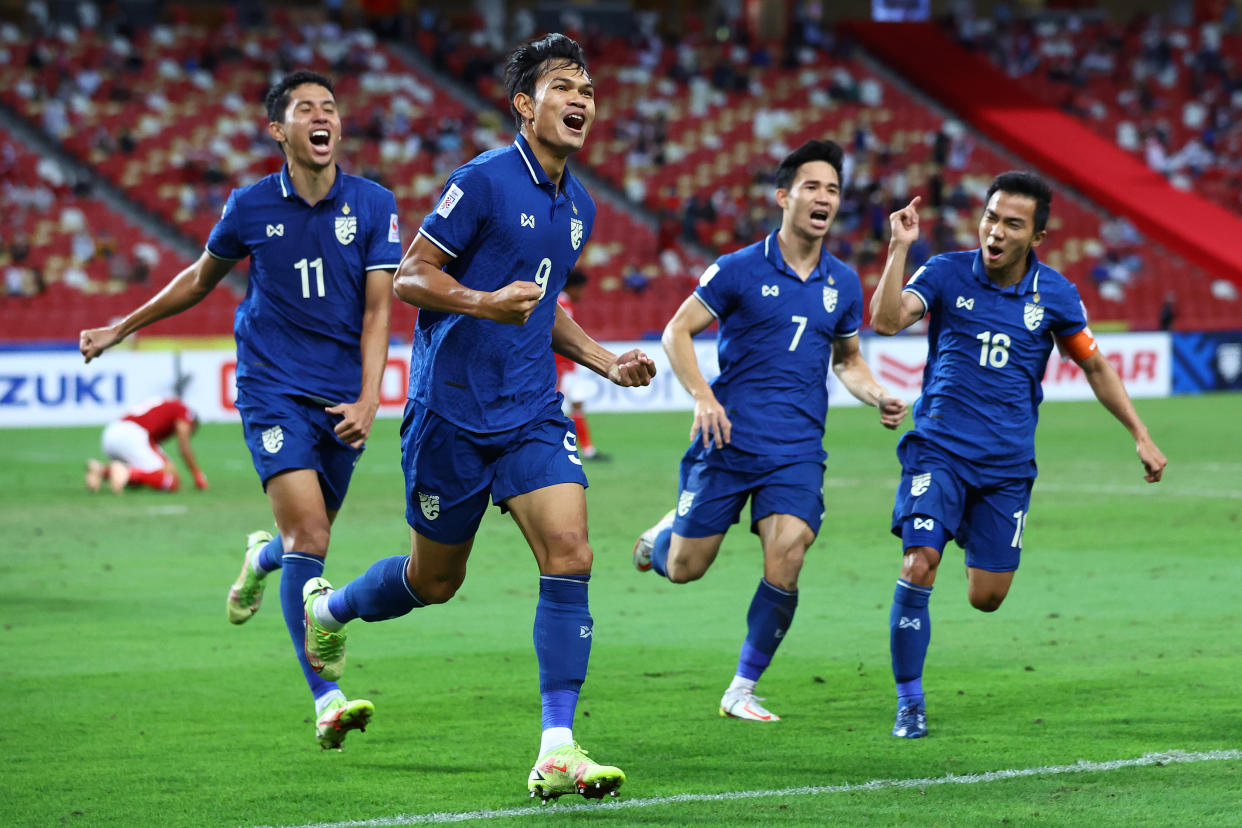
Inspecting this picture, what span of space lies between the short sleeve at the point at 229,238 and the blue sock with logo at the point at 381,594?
60.0 inches

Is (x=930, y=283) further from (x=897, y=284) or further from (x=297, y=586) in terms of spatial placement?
(x=297, y=586)

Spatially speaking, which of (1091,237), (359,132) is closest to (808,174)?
(359,132)

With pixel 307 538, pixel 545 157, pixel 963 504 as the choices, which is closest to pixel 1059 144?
pixel 963 504

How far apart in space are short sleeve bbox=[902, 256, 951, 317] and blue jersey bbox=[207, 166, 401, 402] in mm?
2070

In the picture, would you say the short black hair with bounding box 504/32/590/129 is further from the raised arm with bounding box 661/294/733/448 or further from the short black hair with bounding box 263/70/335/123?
the raised arm with bounding box 661/294/733/448

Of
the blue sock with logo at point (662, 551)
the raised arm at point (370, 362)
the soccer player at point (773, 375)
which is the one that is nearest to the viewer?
the raised arm at point (370, 362)

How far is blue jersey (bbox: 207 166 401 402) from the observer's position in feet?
21.5

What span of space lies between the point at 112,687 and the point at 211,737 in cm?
123

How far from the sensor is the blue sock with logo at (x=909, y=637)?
6.41m

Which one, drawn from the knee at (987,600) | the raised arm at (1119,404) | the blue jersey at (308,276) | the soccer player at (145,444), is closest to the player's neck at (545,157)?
the blue jersey at (308,276)

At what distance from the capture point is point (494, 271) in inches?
213

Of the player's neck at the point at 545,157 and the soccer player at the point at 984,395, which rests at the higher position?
the player's neck at the point at 545,157

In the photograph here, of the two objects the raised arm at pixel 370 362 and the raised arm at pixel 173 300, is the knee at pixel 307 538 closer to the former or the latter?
the raised arm at pixel 370 362

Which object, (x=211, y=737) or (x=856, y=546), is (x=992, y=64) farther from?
(x=211, y=737)
